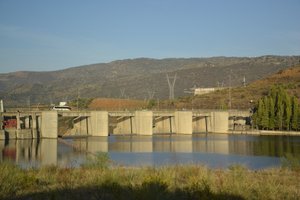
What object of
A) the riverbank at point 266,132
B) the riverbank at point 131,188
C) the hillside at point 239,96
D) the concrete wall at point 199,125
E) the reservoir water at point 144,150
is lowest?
the reservoir water at point 144,150

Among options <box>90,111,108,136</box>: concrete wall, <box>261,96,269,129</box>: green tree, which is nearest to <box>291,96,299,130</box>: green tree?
<box>261,96,269,129</box>: green tree

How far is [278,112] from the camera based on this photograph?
230ft

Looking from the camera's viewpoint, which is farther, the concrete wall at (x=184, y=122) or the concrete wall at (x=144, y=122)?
the concrete wall at (x=184, y=122)

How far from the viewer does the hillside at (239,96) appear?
330 ft

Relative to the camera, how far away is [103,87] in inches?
7544

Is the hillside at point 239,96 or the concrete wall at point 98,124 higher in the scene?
the hillside at point 239,96

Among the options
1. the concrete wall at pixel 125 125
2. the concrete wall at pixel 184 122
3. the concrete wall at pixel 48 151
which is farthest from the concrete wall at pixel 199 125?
the concrete wall at pixel 48 151

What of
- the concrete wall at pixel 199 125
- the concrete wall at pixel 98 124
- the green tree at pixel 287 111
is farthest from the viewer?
the concrete wall at pixel 199 125

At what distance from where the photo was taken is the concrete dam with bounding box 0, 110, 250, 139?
206ft

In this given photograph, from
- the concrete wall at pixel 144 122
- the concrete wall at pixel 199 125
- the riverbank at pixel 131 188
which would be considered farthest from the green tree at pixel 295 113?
the riverbank at pixel 131 188

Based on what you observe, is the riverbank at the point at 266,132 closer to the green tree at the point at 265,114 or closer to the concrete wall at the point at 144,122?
the green tree at the point at 265,114

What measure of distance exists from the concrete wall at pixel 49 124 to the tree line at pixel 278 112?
102 ft

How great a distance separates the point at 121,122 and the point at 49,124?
17226 millimetres

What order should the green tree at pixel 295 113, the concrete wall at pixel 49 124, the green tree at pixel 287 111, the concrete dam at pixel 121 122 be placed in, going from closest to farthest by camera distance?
1. the concrete wall at pixel 49 124
2. the concrete dam at pixel 121 122
3. the green tree at pixel 295 113
4. the green tree at pixel 287 111
